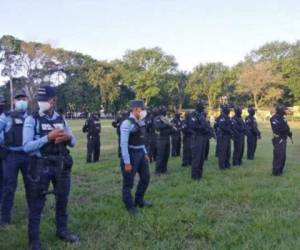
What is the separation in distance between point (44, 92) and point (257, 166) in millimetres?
9982

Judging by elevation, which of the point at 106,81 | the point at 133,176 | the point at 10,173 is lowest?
the point at 133,176

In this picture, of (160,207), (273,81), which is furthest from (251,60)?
(160,207)

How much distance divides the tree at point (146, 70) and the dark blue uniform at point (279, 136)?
247ft

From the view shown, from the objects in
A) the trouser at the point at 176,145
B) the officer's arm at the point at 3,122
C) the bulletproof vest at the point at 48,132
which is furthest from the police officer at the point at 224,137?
the bulletproof vest at the point at 48,132

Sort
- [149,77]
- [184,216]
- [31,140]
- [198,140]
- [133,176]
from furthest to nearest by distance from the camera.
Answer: [149,77], [198,140], [133,176], [184,216], [31,140]

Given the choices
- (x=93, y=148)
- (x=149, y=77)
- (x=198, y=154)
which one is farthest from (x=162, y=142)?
(x=149, y=77)

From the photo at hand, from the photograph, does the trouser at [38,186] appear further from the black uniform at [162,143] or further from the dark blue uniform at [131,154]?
the black uniform at [162,143]

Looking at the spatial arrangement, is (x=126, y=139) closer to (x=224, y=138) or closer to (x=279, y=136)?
(x=279, y=136)

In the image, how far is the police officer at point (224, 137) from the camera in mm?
13312

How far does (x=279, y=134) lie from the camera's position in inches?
465

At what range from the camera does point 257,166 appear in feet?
46.2

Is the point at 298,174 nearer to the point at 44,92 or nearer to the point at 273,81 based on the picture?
the point at 44,92

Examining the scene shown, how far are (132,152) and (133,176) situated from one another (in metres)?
0.41

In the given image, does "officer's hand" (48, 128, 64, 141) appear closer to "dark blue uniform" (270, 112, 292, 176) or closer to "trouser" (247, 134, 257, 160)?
"dark blue uniform" (270, 112, 292, 176)
